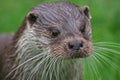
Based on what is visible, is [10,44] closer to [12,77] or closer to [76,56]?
[12,77]

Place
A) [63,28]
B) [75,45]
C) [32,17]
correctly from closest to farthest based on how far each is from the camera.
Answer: [75,45] < [63,28] < [32,17]

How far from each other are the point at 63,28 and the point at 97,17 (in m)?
2.53

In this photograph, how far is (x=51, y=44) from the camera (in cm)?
580

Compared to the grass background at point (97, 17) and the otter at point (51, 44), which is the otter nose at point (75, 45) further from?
the grass background at point (97, 17)

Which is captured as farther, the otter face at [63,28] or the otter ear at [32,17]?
the otter ear at [32,17]

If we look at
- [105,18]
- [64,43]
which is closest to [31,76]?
[64,43]

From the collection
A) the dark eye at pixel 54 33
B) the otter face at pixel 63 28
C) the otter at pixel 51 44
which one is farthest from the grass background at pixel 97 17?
the dark eye at pixel 54 33

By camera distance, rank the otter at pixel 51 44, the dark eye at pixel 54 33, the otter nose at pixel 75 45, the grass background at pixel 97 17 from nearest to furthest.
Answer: the otter nose at pixel 75 45 → the otter at pixel 51 44 → the dark eye at pixel 54 33 → the grass background at pixel 97 17

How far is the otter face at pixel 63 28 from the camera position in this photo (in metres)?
5.59

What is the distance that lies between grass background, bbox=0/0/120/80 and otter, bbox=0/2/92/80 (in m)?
1.36

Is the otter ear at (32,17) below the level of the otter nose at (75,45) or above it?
above

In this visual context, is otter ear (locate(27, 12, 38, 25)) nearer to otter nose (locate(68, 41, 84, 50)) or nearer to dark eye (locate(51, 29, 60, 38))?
dark eye (locate(51, 29, 60, 38))

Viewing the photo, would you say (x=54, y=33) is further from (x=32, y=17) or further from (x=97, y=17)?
(x=97, y=17)

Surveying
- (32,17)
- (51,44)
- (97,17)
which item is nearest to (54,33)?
(51,44)
